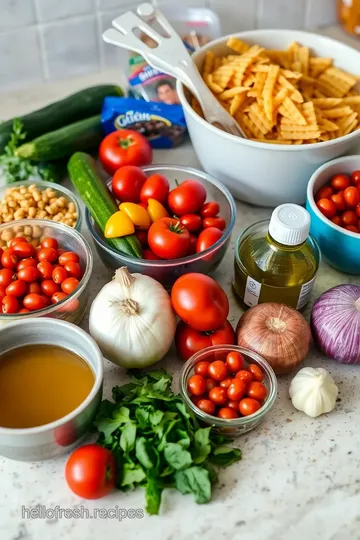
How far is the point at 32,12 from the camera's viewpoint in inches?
53.7

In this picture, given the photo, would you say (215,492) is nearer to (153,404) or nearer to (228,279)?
(153,404)

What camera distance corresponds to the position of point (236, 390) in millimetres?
897

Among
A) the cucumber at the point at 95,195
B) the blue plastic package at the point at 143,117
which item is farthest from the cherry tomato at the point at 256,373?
the blue plastic package at the point at 143,117

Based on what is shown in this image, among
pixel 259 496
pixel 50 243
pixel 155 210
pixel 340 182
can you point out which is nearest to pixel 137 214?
pixel 155 210

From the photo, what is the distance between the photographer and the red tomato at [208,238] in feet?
3.51

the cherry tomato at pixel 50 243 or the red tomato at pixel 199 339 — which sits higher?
the cherry tomato at pixel 50 243

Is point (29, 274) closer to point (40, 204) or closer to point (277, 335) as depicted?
point (40, 204)

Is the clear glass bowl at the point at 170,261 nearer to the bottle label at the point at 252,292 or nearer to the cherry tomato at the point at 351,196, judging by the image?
the bottle label at the point at 252,292

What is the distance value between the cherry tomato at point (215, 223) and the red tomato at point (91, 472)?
427 mm

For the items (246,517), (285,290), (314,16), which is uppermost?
(314,16)

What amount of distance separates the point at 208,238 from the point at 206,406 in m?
0.30

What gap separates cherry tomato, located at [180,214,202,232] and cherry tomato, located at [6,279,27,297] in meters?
0.28

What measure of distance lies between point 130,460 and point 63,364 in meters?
0.17

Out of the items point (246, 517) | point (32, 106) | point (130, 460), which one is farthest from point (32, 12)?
point (246, 517)
